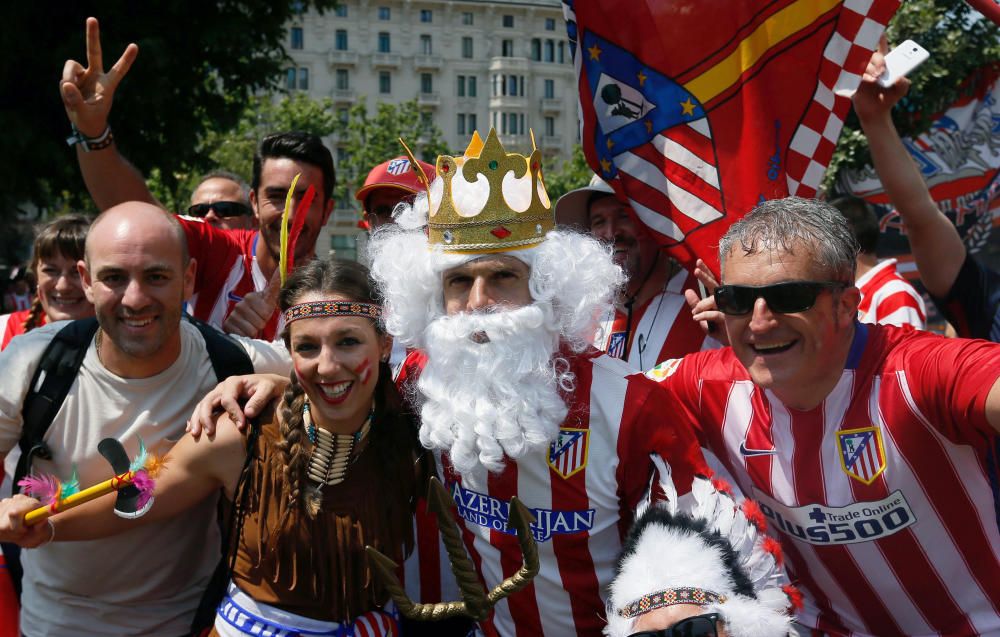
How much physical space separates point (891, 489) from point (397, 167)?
8.82 feet

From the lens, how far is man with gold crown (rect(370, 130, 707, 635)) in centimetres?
260

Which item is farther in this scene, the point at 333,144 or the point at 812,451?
the point at 333,144

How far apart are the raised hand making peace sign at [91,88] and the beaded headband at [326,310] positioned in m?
1.42

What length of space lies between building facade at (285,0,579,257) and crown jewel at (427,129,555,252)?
190ft

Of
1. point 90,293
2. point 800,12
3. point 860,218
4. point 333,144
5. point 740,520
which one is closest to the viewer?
point 740,520

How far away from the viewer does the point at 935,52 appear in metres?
9.03

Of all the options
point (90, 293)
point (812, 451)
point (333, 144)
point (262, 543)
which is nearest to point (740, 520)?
point (812, 451)

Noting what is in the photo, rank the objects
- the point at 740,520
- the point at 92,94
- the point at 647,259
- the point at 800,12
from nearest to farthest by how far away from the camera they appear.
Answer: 1. the point at 740,520
2. the point at 800,12
3. the point at 92,94
4. the point at 647,259

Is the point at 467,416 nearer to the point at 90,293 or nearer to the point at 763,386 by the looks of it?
the point at 763,386

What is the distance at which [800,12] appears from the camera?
3.18m

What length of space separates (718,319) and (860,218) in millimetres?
2287

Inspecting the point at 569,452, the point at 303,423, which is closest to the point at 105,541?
the point at 303,423

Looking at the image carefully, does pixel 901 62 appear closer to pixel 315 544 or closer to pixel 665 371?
pixel 665 371

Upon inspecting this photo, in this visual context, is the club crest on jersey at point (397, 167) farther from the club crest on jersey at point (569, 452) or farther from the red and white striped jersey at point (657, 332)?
the club crest on jersey at point (569, 452)
